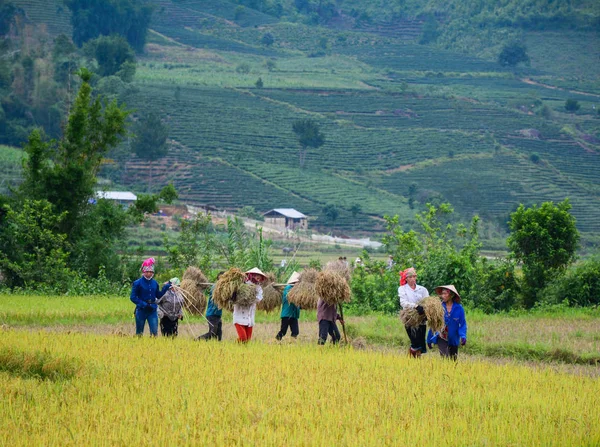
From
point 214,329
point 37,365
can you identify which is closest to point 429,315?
point 214,329

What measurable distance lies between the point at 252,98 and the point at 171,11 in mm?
46356

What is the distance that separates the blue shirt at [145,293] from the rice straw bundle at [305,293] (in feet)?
5.51

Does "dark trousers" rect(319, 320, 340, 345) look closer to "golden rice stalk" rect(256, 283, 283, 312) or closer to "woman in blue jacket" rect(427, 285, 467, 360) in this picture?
"woman in blue jacket" rect(427, 285, 467, 360)

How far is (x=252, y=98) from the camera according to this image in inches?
3477

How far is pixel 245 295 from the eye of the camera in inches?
476

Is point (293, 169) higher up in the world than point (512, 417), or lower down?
lower down

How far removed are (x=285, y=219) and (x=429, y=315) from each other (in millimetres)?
48641

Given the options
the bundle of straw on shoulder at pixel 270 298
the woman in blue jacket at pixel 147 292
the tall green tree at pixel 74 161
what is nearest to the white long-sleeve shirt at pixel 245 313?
the woman in blue jacket at pixel 147 292

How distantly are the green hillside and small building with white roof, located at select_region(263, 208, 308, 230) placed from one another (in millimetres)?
2826

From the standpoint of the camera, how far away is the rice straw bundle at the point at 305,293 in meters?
13.1

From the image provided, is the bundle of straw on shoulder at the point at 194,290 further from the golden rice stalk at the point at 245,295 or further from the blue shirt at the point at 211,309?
the golden rice stalk at the point at 245,295

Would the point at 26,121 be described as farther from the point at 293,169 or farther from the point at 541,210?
the point at 541,210

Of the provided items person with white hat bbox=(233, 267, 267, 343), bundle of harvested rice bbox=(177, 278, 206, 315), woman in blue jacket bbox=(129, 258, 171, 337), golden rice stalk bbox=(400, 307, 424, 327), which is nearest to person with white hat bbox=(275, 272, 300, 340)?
person with white hat bbox=(233, 267, 267, 343)

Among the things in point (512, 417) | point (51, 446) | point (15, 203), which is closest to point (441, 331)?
point (512, 417)
